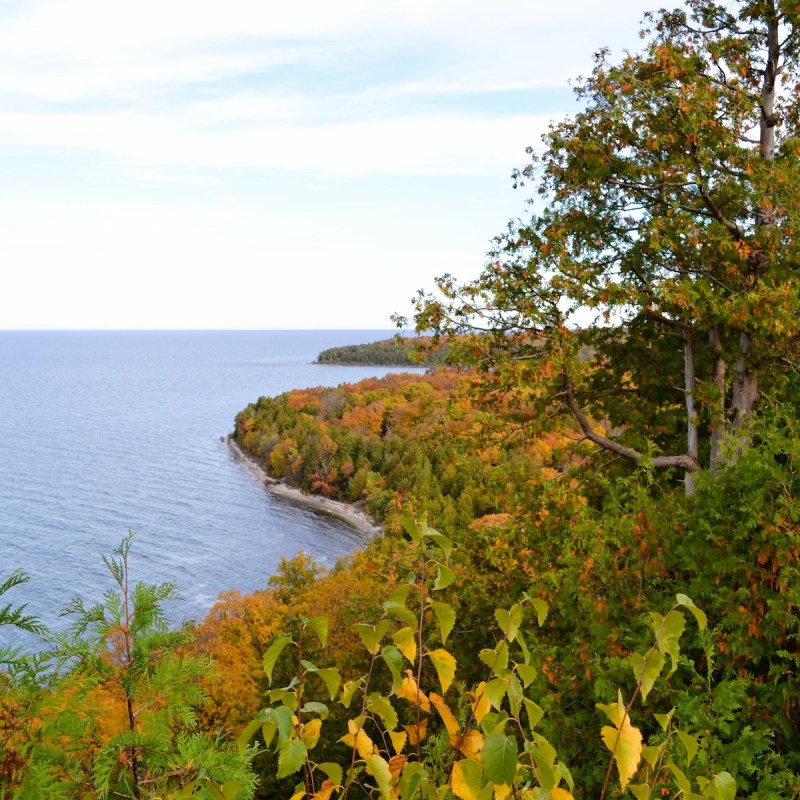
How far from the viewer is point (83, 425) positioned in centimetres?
12475

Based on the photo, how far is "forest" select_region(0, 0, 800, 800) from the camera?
2.24m

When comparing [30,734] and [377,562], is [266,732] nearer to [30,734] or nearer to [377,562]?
[30,734]

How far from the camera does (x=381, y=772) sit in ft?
6.60

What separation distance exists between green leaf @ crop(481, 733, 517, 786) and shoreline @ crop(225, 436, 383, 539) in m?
56.4

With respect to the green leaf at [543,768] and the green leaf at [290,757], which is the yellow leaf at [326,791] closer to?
the green leaf at [290,757]

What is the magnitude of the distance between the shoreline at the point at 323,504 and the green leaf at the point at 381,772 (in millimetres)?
56096

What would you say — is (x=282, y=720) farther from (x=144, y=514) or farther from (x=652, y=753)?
(x=144, y=514)

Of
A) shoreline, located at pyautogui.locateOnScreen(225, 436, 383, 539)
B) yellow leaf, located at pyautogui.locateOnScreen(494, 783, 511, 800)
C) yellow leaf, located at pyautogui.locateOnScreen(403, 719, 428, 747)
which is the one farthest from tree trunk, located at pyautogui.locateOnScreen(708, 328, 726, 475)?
shoreline, located at pyautogui.locateOnScreen(225, 436, 383, 539)

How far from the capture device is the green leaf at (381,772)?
2.01m

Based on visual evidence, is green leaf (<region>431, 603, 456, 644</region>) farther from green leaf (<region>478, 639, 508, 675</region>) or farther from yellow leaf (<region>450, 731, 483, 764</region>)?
yellow leaf (<region>450, 731, 483, 764</region>)

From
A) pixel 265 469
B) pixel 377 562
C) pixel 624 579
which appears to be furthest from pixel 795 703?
pixel 265 469

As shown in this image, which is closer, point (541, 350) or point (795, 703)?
point (795, 703)

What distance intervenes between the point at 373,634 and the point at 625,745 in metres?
0.75

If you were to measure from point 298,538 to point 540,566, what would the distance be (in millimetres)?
53438
